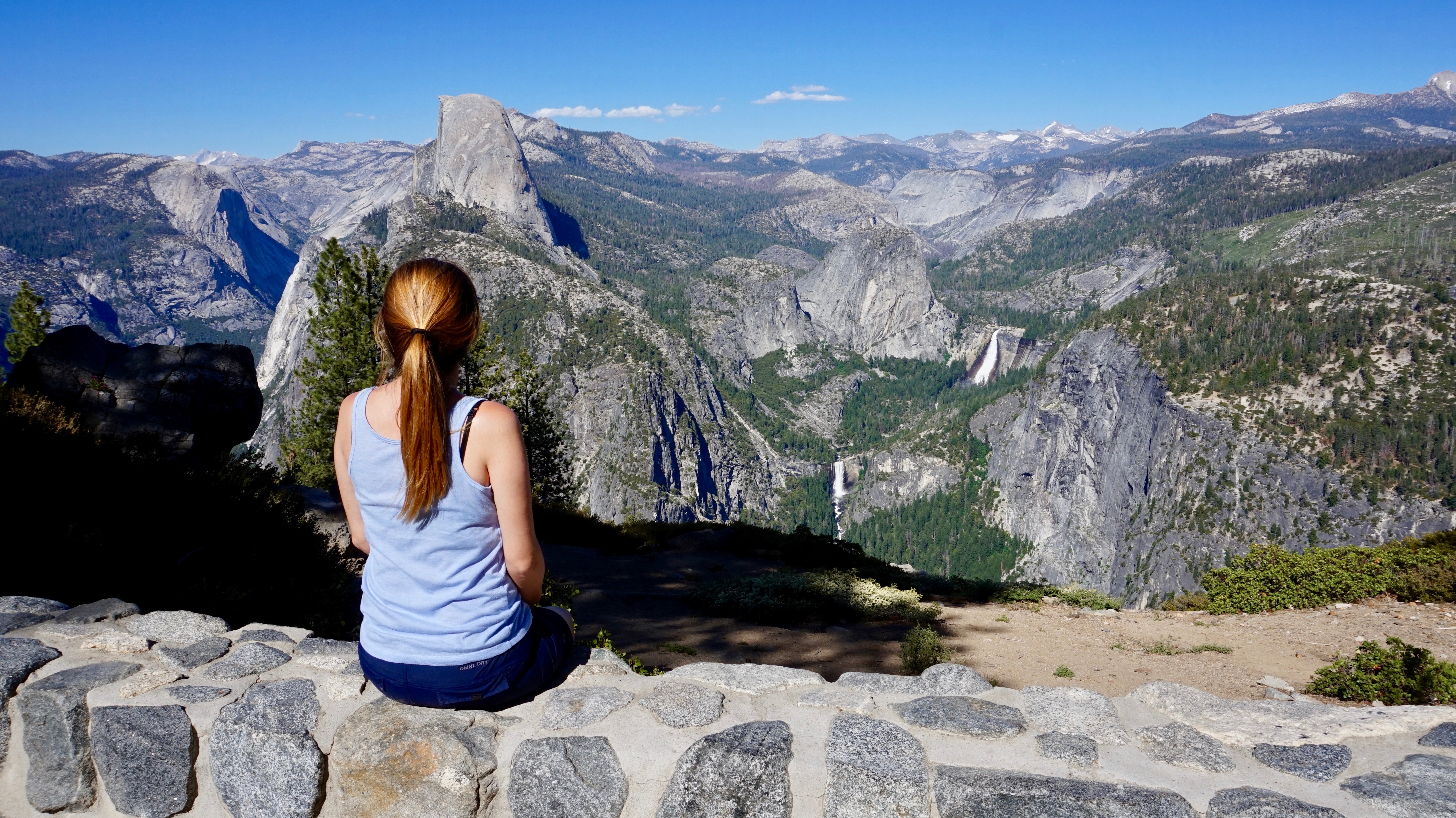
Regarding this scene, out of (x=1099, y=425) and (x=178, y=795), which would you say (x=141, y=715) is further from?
(x=1099, y=425)

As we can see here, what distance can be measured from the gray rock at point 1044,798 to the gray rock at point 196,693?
13.9 ft

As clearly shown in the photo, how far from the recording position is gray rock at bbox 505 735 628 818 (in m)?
3.80

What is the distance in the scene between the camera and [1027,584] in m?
18.5

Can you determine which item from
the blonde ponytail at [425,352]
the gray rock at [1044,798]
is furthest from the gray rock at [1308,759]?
the blonde ponytail at [425,352]

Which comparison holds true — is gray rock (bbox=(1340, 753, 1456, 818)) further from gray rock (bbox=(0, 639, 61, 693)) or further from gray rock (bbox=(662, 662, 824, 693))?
gray rock (bbox=(0, 639, 61, 693))

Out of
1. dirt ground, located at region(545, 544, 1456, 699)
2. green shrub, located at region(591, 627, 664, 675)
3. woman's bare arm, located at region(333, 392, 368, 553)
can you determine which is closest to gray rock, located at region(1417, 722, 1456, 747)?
green shrub, located at region(591, 627, 664, 675)

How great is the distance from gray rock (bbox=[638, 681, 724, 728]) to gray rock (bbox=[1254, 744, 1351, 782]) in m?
3.05

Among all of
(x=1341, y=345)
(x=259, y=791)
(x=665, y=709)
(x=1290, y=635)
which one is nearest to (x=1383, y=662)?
(x=1290, y=635)

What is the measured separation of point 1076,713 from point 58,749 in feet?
19.9

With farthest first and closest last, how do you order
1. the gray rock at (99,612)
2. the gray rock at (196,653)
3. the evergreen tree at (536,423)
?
the evergreen tree at (536,423) < the gray rock at (99,612) < the gray rock at (196,653)

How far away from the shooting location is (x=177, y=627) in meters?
5.30

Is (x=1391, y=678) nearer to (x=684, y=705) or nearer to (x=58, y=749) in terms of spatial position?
(x=684, y=705)

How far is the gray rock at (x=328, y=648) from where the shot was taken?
4812mm

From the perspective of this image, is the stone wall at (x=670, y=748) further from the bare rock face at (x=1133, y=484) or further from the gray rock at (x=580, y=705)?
the bare rock face at (x=1133, y=484)
